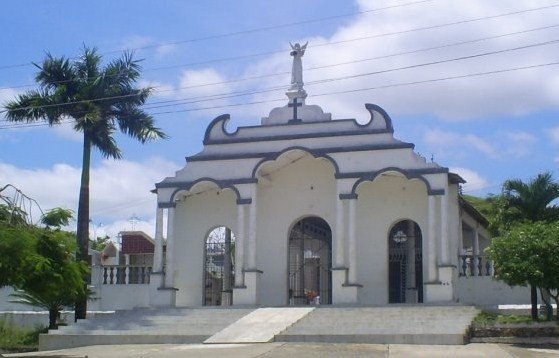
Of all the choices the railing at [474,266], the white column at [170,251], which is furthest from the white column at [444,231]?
the white column at [170,251]

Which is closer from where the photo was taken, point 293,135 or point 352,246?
point 352,246

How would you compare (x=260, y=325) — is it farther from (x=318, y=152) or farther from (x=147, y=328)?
(x=318, y=152)

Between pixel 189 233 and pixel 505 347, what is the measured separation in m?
13.7

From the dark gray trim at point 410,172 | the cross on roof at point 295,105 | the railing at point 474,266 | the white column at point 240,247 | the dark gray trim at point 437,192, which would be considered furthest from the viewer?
the cross on roof at point 295,105

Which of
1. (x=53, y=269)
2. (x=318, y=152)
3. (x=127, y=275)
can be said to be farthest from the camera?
(x=127, y=275)

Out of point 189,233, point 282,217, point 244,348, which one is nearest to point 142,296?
point 189,233

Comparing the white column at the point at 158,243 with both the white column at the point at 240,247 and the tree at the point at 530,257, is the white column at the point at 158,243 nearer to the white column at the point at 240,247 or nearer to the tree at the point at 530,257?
the white column at the point at 240,247

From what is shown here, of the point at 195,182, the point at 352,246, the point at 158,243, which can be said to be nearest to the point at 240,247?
the point at 195,182

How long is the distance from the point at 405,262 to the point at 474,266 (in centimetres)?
288

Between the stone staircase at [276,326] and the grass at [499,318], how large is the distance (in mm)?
296

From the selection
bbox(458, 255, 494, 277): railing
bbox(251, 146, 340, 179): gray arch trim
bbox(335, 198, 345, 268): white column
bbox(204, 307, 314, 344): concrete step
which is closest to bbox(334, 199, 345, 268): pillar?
bbox(335, 198, 345, 268): white column

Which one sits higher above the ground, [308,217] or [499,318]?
[308,217]

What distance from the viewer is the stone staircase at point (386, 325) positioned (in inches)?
811

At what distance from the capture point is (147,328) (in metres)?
24.0
